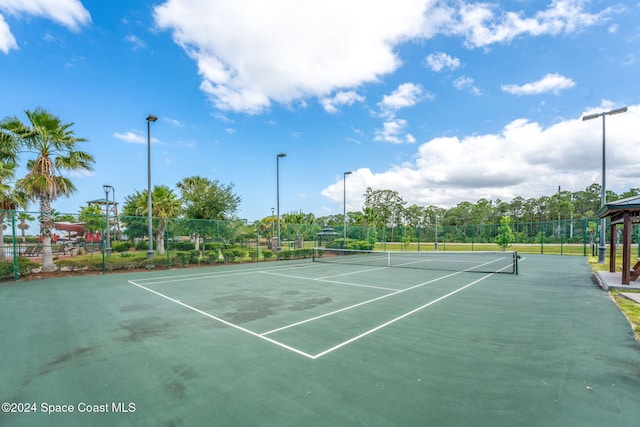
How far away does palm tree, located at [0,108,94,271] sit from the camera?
12945 millimetres

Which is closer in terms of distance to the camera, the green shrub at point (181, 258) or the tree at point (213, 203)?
the green shrub at point (181, 258)

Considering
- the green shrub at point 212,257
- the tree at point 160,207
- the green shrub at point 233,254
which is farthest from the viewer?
the tree at point 160,207

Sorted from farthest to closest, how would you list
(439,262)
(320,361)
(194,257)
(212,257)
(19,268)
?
(439,262) < (212,257) < (194,257) < (19,268) < (320,361)

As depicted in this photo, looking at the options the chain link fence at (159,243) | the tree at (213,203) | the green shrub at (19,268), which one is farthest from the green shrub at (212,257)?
the green shrub at (19,268)

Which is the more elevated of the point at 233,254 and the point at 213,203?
the point at 213,203

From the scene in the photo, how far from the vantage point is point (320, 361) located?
4273 millimetres

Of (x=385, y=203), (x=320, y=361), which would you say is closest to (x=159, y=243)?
(x=320, y=361)

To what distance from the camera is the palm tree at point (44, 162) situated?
12.9 m

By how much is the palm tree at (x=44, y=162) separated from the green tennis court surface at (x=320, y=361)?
6249 mm

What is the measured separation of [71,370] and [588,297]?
12.2 metres

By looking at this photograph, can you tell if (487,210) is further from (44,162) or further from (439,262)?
(44,162)

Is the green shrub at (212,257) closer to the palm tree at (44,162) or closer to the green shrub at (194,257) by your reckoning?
the green shrub at (194,257)

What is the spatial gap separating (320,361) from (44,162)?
53.2 feet

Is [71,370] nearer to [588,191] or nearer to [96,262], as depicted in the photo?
[96,262]
